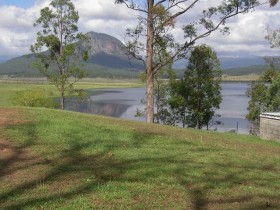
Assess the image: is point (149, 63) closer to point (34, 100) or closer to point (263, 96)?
point (263, 96)

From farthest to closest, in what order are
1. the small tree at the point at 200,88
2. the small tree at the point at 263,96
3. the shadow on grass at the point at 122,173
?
the small tree at the point at 263,96 < the small tree at the point at 200,88 < the shadow on grass at the point at 122,173

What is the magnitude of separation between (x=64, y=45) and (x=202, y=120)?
14.4m

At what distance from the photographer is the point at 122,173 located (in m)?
9.84

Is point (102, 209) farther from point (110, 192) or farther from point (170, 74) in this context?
point (170, 74)

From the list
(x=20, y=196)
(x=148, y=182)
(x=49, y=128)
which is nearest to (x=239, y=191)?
(x=148, y=182)

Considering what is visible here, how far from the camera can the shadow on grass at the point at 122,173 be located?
26.5ft

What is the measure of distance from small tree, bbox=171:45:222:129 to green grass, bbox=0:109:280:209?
22.4 m

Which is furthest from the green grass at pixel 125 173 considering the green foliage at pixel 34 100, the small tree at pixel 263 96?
the green foliage at pixel 34 100

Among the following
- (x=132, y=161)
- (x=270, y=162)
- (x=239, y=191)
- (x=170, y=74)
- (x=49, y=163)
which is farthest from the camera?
(x=170, y=74)

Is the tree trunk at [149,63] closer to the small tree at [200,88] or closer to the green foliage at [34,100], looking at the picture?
the small tree at [200,88]

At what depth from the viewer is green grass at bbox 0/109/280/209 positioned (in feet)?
26.0

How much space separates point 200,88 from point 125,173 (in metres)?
29.0

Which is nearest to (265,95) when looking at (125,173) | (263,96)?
(263,96)

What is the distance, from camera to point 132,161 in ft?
36.5
